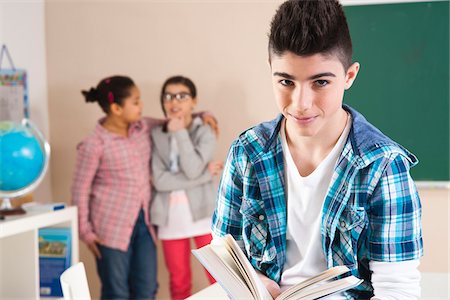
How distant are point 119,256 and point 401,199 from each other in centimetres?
229

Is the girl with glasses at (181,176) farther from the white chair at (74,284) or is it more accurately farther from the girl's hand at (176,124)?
the white chair at (74,284)

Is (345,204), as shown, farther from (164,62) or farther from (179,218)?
(164,62)

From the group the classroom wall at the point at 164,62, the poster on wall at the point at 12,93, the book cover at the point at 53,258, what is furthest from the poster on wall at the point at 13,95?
the book cover at the point at 53,258

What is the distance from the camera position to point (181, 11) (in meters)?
3.71

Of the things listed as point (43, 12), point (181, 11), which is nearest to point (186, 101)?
point (181, 11)

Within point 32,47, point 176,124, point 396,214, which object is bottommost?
point 396,214

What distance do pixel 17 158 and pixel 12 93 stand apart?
820 millimetres

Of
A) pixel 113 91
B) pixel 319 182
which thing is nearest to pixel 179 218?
pixel 113 91

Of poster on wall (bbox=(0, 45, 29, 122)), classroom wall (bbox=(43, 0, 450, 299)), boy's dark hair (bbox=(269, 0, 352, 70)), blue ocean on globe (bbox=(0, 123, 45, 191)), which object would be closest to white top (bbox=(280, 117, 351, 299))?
boy's dark hair (bbox=(269, 0, 352, 70))

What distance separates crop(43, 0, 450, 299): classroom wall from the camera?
359cm

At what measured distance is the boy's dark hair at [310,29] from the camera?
4.22 ft

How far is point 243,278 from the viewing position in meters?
1.29

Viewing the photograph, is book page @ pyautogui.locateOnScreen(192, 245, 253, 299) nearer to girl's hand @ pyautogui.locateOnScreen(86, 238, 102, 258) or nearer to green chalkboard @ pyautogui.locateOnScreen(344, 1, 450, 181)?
girl's hand @ pyautogui.locateOnScreen(86, 238, 102, 258)

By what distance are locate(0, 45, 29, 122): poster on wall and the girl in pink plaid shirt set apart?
1.61 ft
